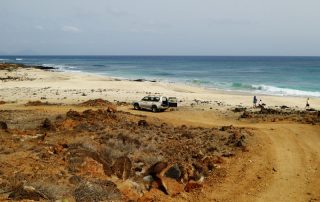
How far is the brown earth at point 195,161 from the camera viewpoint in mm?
15953

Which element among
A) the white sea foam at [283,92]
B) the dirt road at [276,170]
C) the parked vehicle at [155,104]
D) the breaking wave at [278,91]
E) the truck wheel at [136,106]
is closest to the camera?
the dirt road at [276,170]

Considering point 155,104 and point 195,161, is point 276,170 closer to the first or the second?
point 195,161

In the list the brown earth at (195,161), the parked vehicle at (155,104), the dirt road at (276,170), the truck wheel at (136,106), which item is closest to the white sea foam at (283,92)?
the parked vehicle at (155,104)

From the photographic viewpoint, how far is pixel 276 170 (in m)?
19.2

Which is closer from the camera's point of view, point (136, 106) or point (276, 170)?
point (276, 170)

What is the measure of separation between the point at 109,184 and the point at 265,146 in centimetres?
1054

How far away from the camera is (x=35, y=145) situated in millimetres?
19516

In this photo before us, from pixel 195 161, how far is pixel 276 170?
3618mm

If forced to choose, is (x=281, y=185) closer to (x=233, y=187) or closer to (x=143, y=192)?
(x=233, y=187)

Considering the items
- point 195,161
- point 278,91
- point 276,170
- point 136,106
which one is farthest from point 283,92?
point 195,161

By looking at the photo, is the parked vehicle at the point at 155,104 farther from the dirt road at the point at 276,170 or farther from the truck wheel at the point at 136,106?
the dirt road at the point at 276,170

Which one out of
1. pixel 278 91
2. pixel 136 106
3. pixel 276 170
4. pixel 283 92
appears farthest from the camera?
pixel 278 91

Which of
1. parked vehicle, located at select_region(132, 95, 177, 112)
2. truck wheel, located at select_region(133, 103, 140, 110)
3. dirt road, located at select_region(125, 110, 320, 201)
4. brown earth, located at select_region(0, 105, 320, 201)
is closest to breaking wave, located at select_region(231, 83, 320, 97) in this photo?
parked vehicle, located at select_region(132, 95, 177, 112)

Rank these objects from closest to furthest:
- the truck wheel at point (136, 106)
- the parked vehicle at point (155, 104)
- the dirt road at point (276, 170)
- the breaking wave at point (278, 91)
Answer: the dirt road at point (276, 170) → the parked vehicle at point (155, 104) → the truck wheel at point (136, 106) → the breaking wave at point (278, 91)
